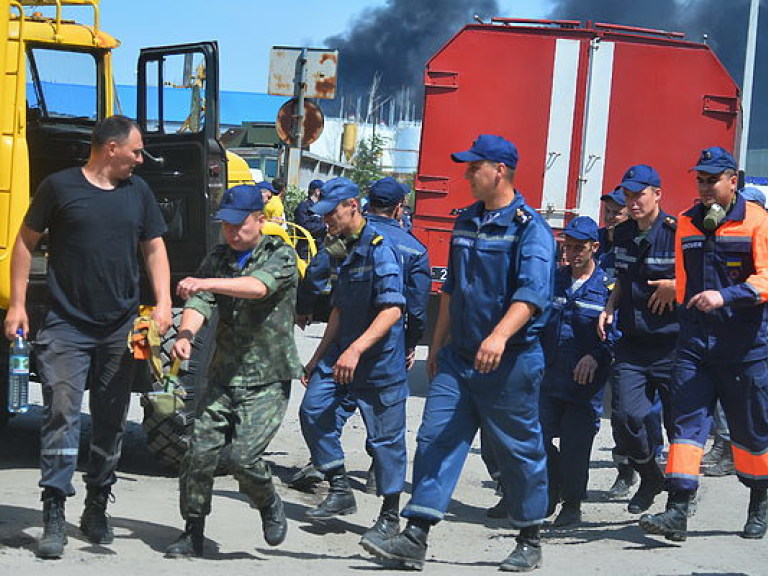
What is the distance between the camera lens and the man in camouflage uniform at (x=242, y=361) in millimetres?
6242

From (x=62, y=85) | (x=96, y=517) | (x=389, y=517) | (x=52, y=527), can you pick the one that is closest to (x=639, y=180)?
(x=389, y=517)

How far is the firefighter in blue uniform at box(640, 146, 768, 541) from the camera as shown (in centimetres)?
712

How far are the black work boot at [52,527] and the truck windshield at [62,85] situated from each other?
11.3 ft

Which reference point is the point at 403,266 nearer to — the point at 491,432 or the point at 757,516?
the point at 491,432

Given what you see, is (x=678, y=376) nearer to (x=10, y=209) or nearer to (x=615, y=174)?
(x=10, y=209)

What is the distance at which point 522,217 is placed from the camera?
6293 millimetres

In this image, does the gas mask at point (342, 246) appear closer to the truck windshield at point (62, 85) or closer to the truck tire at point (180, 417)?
the truck tire at point (180, 417)

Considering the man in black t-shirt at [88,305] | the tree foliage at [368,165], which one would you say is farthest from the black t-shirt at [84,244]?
the tree foliage at [368,165]

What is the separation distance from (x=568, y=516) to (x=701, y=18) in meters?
90.3

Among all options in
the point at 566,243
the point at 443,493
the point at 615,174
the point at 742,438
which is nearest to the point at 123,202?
the point at 443,493

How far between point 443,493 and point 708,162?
2.29m

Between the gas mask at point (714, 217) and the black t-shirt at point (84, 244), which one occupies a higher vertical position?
the gas mask at point (714, 217)

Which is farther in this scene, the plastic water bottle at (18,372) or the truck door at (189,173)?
the truck door at (189,173)

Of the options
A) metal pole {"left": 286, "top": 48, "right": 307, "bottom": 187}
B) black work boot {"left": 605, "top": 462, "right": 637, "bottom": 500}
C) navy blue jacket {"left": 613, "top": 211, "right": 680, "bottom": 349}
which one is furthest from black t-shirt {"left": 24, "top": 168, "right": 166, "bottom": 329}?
metal pole {"left": 286, "top": 48, "right": 307, "bottom": 187}
